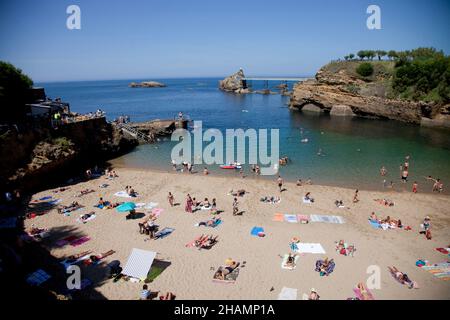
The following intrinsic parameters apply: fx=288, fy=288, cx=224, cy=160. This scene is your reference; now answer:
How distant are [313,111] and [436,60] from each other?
23888mm

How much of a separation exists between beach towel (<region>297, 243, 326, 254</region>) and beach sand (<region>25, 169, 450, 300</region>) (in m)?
0.38

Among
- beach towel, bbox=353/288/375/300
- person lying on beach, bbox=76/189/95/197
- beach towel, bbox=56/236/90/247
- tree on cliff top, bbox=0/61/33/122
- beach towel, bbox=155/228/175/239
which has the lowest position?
beach towel, bbox=353/288/375/300

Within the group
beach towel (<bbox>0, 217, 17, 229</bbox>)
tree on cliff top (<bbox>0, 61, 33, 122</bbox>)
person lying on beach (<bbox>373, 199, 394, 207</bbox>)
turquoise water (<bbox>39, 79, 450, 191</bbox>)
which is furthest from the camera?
turquoise water (<bbox>39, 79, 450, 191</bbox>)

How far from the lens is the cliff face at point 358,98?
161ft

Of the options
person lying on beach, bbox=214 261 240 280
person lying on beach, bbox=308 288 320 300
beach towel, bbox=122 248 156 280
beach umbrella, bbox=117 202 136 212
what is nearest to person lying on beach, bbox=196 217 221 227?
person lying on beach, bbox=214 261 240 280

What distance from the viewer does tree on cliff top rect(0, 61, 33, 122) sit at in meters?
25.1

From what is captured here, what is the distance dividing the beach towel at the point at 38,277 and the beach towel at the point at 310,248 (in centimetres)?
1087

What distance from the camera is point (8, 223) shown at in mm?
15664

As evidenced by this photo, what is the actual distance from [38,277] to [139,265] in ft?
12.8

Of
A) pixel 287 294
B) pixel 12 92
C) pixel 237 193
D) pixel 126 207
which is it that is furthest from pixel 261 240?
pixel 12 92

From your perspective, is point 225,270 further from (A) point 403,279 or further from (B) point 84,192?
(B) point 84,192

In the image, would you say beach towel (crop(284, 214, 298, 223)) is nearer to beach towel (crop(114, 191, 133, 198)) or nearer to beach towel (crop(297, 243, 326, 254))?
beach towel (crop(297, 243, 326, 254))
